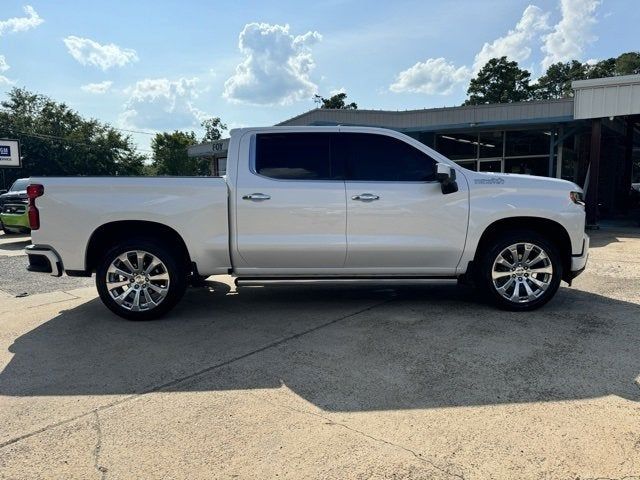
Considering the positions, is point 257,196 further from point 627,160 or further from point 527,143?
point 627,160

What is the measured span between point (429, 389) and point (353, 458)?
40.3 inches

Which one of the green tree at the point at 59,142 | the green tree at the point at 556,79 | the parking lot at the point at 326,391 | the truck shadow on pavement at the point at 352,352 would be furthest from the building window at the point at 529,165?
the green tree at the point at 556,79

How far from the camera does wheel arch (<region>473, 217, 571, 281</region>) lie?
524 centimetres

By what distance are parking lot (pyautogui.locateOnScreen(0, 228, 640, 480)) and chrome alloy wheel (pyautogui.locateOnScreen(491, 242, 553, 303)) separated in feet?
0.84

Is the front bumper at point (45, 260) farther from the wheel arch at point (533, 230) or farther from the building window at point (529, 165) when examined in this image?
the building window at point (529, 165)

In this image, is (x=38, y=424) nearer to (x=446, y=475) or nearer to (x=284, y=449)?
(x=284, y=449)

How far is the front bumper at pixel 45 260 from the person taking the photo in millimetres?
5047

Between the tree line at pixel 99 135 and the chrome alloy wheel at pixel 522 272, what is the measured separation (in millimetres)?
36312

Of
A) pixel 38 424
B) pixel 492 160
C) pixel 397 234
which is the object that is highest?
pixel 492 160

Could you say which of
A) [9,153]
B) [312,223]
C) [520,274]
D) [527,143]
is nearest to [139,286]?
[312,223]

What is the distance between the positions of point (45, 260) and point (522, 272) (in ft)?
16.8

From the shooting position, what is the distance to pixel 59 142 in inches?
1686

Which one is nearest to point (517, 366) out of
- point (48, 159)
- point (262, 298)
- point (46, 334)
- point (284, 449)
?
point (284, 449)

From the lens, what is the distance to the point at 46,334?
16.1 ft
